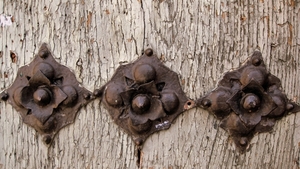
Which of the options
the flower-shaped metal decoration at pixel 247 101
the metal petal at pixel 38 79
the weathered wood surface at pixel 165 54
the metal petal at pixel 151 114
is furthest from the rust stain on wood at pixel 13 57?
the flower-shaped metal decoration at pixel 247 101

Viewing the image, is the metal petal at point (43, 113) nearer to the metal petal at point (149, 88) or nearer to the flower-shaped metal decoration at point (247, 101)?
the metal petal at point (149, 88)

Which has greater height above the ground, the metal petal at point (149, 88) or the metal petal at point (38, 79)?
the metal petal at point (38, 79)

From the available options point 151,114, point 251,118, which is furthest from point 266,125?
point 151,114

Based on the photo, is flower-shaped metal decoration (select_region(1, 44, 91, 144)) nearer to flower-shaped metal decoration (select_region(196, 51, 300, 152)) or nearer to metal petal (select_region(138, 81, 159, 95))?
metal petal (select_region(138, 81, 159, 95))

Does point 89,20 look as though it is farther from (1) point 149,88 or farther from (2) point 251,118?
(2) point 251,118

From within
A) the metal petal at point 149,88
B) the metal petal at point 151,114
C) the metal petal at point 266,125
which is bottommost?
the metal petal at point 266,125

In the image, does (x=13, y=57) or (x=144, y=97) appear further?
(x=13, y=57)
